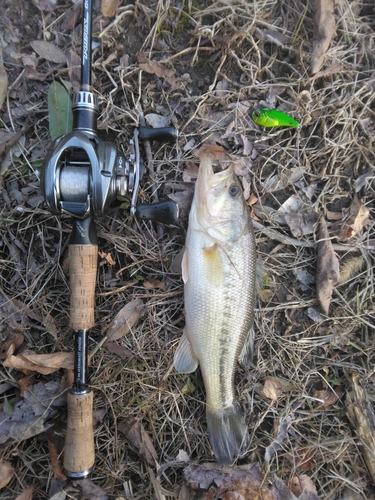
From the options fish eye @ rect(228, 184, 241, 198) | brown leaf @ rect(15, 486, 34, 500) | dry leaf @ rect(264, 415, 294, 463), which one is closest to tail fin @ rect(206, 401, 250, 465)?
dry leaf @ rect(264, 415, 294, 463)

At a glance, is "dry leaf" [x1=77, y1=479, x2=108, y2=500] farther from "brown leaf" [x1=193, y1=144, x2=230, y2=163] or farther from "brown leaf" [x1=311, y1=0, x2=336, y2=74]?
"brown leaf" [x1=311, y1=0, x2=336, y2=74]

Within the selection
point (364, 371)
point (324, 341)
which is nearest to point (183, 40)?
point (324, 341)

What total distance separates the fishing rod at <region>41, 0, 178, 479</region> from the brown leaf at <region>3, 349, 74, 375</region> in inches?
10.7

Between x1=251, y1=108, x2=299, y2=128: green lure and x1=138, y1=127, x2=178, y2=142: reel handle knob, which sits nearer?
x1=138, y1=127, x2=178, y2=142: reel handle knob

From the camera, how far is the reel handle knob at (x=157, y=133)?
2.55 m

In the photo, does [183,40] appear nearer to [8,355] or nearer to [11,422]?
[8,355]

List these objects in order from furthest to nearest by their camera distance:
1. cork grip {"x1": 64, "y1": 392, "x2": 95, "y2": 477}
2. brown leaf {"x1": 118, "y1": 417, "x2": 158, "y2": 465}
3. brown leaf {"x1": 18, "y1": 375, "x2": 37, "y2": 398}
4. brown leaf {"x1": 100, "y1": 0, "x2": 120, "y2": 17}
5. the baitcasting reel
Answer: brown leaf {"x1": 100, "y1": 0, "x2": 120, "y2": 17}, brown leaf {"x1": 118, "y1": 417, "x2": 158, "y2": 465}, brown leaf {"x1": 18, "y1": 375, "x2": 37, "y2": 398}, cork grip {"x1": 64, "y1": 392, "x2": 95, "y2": 477}, the baitcasting reel

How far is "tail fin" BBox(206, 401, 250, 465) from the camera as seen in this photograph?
2.64 m

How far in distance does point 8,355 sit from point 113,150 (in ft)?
5.55

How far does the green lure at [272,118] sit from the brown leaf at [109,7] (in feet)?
4.68

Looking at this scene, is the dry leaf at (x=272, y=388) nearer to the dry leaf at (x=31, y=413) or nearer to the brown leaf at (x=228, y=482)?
the brown leaf at (x=228, y=482)

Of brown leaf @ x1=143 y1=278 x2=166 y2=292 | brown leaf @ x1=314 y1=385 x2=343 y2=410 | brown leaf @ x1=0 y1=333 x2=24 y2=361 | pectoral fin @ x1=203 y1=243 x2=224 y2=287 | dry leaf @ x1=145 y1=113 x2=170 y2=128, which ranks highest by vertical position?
dry leaf @ x1=145 y1=113 x2=170 y2=128

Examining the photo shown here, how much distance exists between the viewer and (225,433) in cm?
266

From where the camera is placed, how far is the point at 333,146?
301cm
